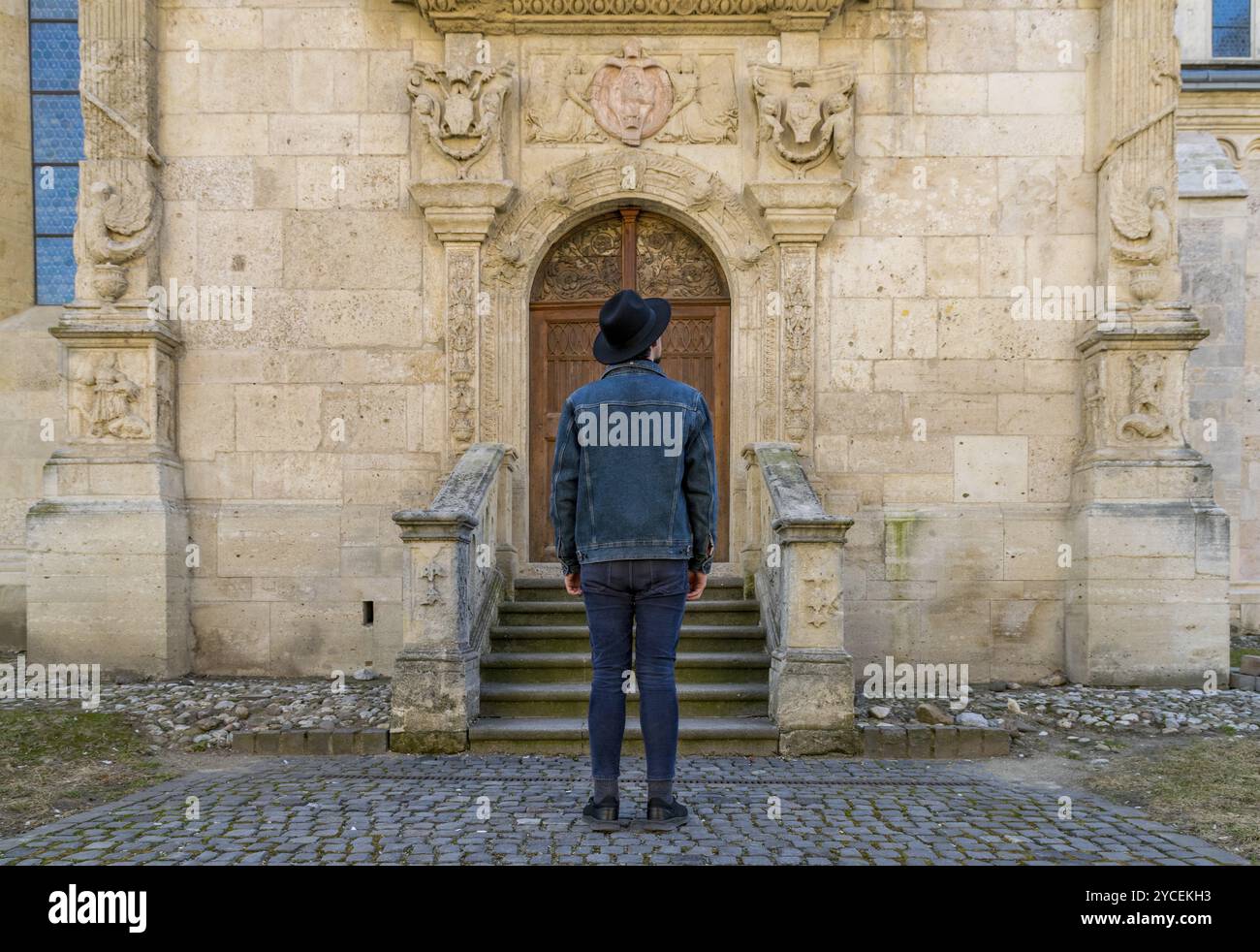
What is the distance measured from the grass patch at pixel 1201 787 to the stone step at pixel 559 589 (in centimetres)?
311

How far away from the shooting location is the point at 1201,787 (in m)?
5.62

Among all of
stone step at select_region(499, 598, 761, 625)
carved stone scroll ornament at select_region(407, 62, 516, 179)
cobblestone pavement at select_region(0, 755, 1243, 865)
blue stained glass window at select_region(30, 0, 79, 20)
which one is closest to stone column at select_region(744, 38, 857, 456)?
stone step at select_region(499, 598, 761, 625)

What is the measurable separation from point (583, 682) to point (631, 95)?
4940 millimetres

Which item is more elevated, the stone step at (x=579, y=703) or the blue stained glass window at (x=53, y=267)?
the blue stained glass window at (x=53, y=267)

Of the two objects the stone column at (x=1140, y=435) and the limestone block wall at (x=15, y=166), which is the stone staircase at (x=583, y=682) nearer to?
the stone column at (x=1140, y=435)

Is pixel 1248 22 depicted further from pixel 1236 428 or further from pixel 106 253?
pixel 106 253

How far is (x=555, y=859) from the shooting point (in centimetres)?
406

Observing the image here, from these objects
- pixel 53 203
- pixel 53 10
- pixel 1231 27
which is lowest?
pixel 53 203

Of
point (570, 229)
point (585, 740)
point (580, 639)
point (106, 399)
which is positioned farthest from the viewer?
point (570, 229)

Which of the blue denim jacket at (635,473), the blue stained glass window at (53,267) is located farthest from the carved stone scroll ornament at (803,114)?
the blue stained glass window at (53,267)

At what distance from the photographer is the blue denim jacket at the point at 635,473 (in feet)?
14.9

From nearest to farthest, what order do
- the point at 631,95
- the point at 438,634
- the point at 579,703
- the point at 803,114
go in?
the point at 438,634
the point at 579,703
the point at 803,114
the point at 631,95

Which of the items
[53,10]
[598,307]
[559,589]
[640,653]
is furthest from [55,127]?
[640,653]

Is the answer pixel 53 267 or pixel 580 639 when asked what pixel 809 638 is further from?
pixel 53 267
